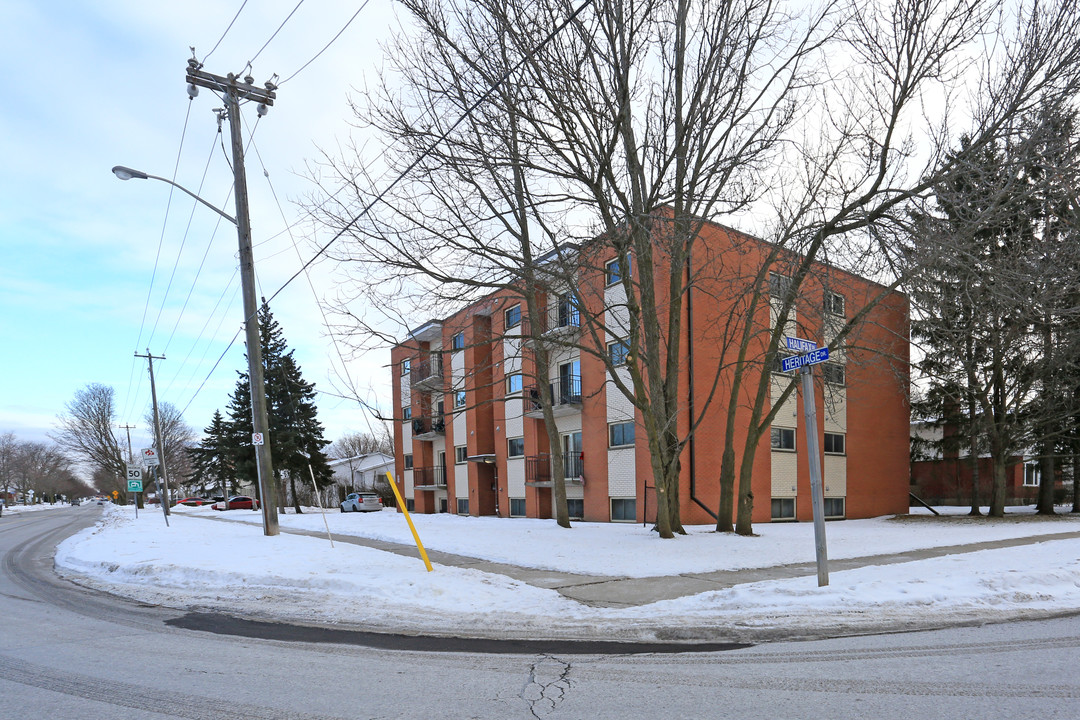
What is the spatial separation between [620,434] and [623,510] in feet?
8.39

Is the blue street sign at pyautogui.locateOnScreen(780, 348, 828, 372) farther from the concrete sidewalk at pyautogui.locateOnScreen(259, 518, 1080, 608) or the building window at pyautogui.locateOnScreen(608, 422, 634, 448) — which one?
the building window at pyautogui.locateOnScreen(608, 422, 634, 448)

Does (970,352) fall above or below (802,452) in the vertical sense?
above

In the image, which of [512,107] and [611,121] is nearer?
[512,107]

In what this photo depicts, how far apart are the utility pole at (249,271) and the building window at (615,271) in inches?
324

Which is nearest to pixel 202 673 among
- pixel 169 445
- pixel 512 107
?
pixel 512 107

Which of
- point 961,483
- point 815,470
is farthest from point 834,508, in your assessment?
point 815,470

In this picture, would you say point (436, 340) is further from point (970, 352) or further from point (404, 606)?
point (404, 606)

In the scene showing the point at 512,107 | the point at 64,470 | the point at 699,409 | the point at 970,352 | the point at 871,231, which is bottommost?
the point at 64,470

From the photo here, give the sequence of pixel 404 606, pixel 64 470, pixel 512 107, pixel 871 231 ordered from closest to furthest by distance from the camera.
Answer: pixel 404 606 < pixel 512 107 < pixel 871 231 < pixel 64 470

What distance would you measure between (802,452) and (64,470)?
138987 millimetres

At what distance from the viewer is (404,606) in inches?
336

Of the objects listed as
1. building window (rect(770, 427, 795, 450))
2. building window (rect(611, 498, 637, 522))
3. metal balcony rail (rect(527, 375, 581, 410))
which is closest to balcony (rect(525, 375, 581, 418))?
metal balcony rail (rect(527, 375, 581, 410))

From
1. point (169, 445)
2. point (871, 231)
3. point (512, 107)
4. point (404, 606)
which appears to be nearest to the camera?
point (404, 606)

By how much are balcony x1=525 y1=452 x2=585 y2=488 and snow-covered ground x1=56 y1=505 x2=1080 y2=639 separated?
390 inches
